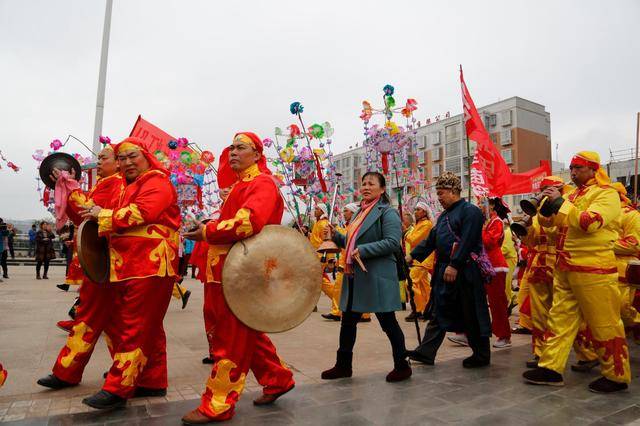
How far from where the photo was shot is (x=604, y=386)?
3.88m

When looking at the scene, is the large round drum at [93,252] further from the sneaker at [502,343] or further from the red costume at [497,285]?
the sneaker at [502,343]

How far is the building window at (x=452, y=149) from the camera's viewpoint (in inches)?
2164

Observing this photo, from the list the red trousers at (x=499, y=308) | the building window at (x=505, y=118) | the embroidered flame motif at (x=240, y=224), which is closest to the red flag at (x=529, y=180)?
the red trousers at (x=499, y=308)

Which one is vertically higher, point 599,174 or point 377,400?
point 599,174

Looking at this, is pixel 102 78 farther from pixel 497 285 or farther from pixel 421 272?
pixel 497 285

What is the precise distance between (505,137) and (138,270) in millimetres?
53149

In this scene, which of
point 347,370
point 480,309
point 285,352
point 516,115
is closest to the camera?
point 347,370

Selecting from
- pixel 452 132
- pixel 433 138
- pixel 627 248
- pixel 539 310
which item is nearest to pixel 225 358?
pixel 539 310

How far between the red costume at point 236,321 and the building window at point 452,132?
5480cm

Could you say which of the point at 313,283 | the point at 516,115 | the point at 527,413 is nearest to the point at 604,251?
the point at 527,413

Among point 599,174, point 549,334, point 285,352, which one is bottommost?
point 285,352

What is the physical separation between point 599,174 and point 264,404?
136 inches

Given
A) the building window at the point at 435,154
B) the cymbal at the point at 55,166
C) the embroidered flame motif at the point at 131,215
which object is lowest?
the embroidered flame motif at the point at 131,215

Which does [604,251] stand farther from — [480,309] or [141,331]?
[141,331]
